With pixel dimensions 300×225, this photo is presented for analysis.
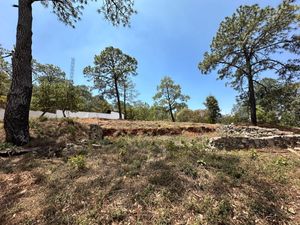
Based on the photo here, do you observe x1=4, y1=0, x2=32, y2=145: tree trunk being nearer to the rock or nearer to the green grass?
the green grass

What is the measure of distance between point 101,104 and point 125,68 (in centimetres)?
1834

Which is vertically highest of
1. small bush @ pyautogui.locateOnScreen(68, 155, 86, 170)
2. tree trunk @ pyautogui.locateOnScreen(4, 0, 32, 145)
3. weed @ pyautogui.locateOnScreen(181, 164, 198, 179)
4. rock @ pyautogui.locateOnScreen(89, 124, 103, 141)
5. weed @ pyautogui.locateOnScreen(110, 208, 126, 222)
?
tree trunk @ pyautogui.locateOnScreen(4, 0, 32, 145)

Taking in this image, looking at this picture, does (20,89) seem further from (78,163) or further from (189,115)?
(189,115)

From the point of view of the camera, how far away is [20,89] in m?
5.13

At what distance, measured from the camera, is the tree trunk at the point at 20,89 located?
5078 mm

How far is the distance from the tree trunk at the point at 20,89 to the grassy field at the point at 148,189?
41.9 inches

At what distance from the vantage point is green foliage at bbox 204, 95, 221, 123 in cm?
2383

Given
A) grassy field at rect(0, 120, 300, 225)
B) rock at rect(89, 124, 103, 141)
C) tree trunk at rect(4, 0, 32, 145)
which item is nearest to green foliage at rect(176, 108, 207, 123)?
rock at rect(89, 124, 103, 141)

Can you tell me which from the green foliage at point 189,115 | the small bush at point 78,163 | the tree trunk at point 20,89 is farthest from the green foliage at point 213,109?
the small bush at point 78,163

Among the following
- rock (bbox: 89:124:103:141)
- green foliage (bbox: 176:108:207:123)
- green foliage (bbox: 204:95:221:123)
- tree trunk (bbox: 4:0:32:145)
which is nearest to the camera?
tree trunk (bbox: 4:0:32:145)

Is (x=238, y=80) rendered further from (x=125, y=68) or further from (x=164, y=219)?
(x=164, y=219)

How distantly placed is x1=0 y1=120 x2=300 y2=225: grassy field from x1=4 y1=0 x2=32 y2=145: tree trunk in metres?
1.07

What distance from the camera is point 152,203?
2619mm

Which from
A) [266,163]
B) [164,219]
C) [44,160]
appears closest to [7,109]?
[44,160]
